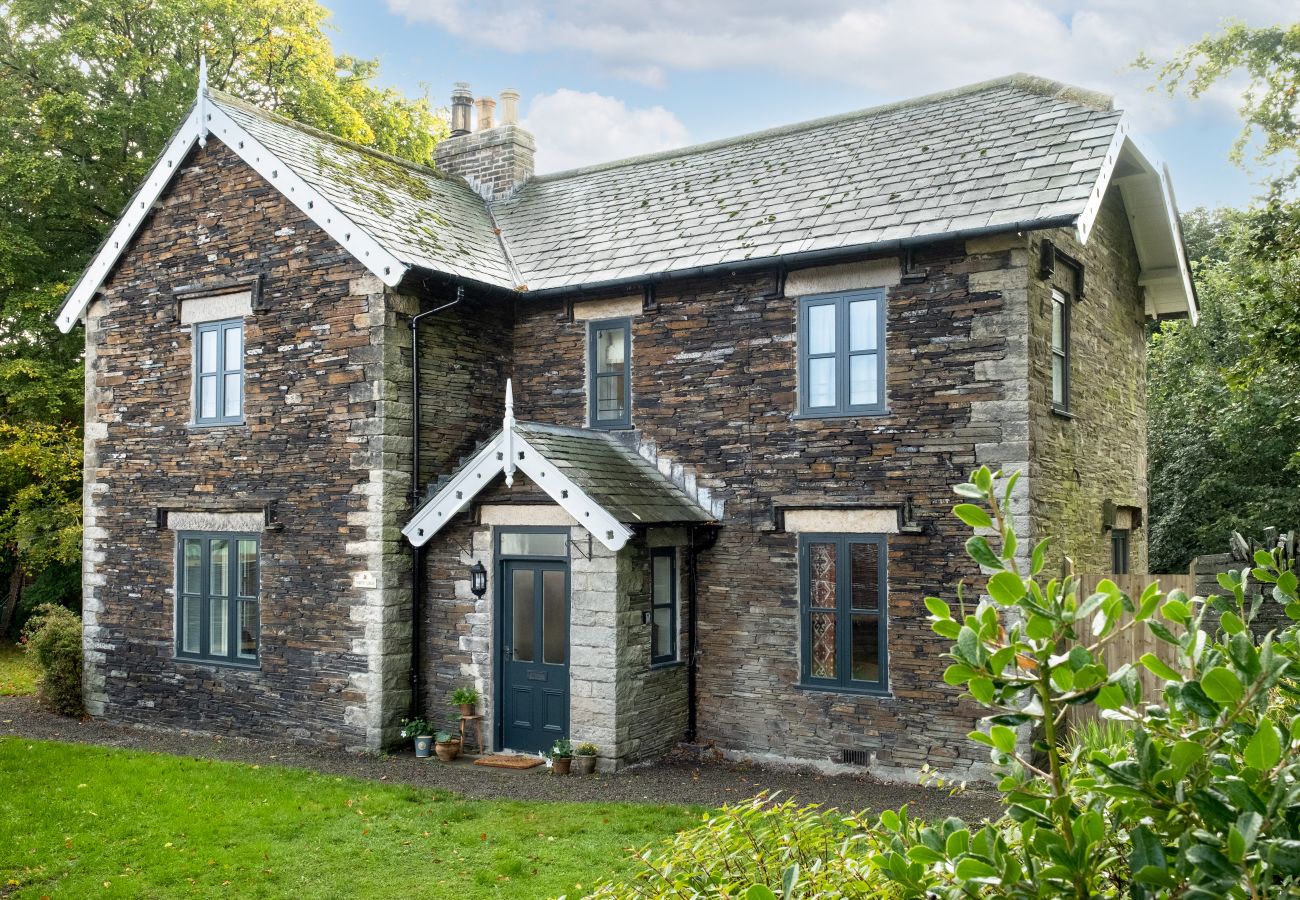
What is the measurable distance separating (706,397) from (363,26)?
60.7ft

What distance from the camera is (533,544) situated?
13.7 meters

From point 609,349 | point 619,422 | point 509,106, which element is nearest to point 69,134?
point 509,106

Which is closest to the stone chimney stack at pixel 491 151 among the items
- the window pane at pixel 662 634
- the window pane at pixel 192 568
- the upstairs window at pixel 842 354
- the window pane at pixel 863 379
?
the window pane at pixel 192 568

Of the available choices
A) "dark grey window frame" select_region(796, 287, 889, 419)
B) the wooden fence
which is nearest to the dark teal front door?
"dark grey window frame" select_region(796, 287, 889, 419)

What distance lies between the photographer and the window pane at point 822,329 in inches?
530

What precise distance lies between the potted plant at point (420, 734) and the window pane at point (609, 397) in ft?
15.2

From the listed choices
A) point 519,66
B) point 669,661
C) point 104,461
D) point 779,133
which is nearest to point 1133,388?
point 779,133

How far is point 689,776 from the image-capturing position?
12.9m

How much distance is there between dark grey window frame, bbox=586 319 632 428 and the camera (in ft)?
48.9

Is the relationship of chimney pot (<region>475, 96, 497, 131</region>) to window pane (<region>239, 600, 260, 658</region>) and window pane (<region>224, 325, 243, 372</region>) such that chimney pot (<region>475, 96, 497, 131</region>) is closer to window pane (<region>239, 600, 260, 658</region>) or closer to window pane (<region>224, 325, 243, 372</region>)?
window pane (<region>224, 325, 243, 372</region>)

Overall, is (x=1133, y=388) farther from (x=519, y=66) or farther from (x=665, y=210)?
(x=519, y=66)

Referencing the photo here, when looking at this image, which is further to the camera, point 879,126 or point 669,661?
point 879,126

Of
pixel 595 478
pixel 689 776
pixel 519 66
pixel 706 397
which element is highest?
pixel 519 66

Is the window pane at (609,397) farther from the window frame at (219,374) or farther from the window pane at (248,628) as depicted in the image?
the window pane at (248,628)
